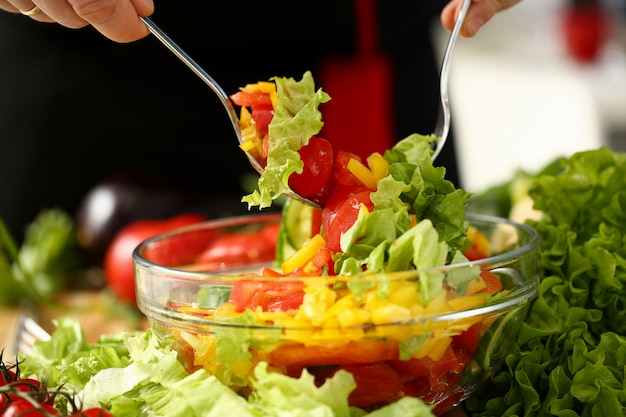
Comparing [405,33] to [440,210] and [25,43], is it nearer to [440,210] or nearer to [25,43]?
[25,43]

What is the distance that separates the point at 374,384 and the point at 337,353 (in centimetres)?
5

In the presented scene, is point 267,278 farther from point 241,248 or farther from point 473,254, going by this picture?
point 241,248

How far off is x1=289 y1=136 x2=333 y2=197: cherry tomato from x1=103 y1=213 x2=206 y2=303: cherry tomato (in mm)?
912

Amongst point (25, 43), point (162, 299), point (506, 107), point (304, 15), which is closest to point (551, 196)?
point (162, 299)

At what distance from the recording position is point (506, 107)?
466 cm

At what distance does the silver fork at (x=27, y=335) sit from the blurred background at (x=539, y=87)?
297 cm

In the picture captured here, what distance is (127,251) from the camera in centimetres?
177

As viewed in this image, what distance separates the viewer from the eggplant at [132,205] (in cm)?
195

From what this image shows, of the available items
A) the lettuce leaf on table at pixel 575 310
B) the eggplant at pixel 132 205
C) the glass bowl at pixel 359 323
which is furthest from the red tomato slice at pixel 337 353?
the eggplant at pixel 132 205

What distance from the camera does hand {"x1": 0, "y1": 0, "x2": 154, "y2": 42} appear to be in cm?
86

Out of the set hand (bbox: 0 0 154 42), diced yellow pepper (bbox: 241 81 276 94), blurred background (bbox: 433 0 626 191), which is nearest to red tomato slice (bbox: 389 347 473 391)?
diced yellow pepper (bbox: 241 81 276 94)

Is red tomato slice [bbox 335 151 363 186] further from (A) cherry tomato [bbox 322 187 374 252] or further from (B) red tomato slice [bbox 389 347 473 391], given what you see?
(B) red tomato slice [bbox 389 347 473 391]

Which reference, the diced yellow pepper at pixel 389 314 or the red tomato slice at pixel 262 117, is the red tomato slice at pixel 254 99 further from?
the diced yellow pepper at pixel 389 314

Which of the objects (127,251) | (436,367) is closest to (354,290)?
(436,367)
